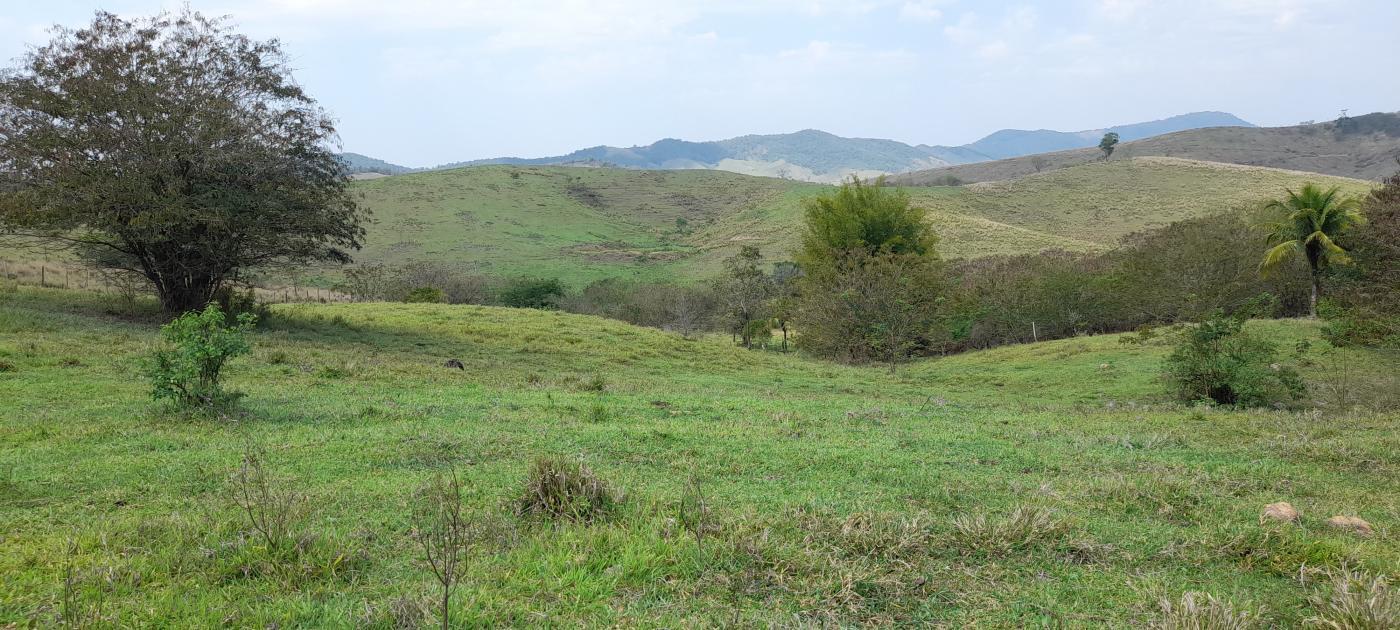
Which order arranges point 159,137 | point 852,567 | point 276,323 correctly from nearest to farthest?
point 852,567 → point 159,137 → point 276,323

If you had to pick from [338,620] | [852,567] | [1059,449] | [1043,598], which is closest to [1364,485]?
[1059,449]

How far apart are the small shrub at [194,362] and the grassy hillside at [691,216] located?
65.2m

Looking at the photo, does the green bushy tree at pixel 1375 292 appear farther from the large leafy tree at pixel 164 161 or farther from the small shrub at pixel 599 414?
the large leafy tree at pixel 164 161

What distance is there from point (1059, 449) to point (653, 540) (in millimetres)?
6918

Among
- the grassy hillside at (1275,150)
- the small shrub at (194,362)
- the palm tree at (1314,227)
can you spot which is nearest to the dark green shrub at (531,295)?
the small shrub at (194,362)

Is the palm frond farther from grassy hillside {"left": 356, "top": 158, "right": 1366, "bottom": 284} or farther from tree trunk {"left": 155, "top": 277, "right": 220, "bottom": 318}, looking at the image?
tree trunk {"left": 155, "top": 277, "right": 220, "bottom": 318}

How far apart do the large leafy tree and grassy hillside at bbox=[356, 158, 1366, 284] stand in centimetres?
5218

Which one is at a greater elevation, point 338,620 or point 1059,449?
point 338,620

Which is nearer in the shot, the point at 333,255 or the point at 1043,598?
the point at 1043,598

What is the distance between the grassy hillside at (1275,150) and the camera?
152375mm

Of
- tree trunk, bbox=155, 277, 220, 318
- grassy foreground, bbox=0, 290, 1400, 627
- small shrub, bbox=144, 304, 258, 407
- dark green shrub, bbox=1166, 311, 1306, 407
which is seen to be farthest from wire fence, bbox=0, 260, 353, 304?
dark green shrub, bbox=1166, 311, 1306, 407

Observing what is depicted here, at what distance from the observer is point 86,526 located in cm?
489

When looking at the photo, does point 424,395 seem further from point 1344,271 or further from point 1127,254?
point 1127,254

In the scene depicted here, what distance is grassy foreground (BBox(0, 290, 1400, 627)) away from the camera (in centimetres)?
391
